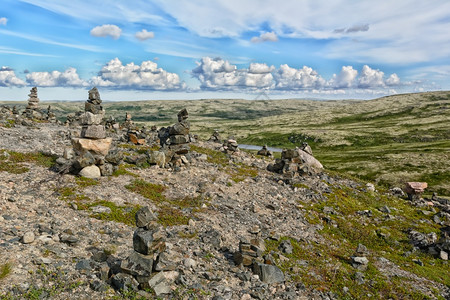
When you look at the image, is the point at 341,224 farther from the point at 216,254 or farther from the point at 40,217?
the point at 40,217

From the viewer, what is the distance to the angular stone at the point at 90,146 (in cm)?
2725

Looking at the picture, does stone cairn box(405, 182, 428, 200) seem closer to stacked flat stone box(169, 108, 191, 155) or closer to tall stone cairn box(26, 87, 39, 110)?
stacked flat stone box(169, 108, 191, 155)

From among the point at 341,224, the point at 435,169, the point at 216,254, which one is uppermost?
the point at 216,254

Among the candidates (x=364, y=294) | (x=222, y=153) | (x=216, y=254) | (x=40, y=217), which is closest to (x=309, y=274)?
(x=364, y=294)

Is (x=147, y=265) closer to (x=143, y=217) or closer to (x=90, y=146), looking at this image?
(x=143, y=217)

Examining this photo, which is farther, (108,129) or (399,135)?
(399,135)

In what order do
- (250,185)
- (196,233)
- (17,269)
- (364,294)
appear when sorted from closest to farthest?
1. (17,269)
2. (364,294)
3. (196,233)
4. (250,185)

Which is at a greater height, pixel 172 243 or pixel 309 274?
pixel 172 243

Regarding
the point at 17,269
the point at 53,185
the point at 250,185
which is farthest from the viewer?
the point at 250,185

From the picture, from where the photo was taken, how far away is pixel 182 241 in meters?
18.0

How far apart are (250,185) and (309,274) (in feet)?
52.3

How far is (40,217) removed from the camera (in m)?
17.2

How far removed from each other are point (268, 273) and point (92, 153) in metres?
20.3

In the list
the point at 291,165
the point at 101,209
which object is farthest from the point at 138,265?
the point at 291,165
